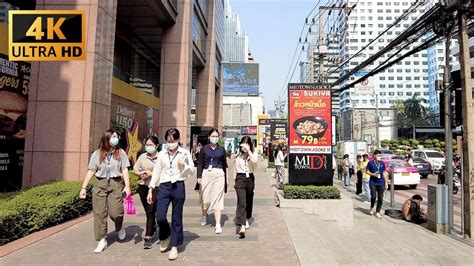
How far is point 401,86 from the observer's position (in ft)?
397

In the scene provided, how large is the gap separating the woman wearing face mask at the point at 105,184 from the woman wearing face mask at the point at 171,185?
23.3 inches

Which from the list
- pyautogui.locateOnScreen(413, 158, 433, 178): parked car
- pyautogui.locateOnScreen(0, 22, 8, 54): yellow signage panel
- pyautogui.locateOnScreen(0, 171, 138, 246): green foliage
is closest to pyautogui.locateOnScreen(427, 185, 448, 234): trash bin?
pyautogui.locateOnScreen(0, 171, 138, 246): green foliage

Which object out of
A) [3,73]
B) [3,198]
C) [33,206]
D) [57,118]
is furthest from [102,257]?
[3,73]

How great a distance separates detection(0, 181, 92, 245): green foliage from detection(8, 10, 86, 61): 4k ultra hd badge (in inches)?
103

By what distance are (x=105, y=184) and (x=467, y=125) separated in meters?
7.50

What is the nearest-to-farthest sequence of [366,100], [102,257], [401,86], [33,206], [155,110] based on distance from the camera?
[102,257]
[33,206]
[155,110]
[366,100]
[401,86]

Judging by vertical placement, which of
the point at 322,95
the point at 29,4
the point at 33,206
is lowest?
the point at 33,206

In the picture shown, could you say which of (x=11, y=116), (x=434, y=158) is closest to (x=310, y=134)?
(x=11, y=116)

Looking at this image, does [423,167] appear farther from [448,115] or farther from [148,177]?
[148,177]

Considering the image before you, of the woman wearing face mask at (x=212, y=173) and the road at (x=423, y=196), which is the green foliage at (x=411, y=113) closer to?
the road at (x=423, y=196)

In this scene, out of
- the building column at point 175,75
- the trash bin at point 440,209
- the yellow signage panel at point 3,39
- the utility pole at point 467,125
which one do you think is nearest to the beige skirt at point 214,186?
the trash bin at point 440,209

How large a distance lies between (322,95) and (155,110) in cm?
1174

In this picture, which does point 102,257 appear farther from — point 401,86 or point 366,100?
point 401,86

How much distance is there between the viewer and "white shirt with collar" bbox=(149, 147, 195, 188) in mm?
5074
